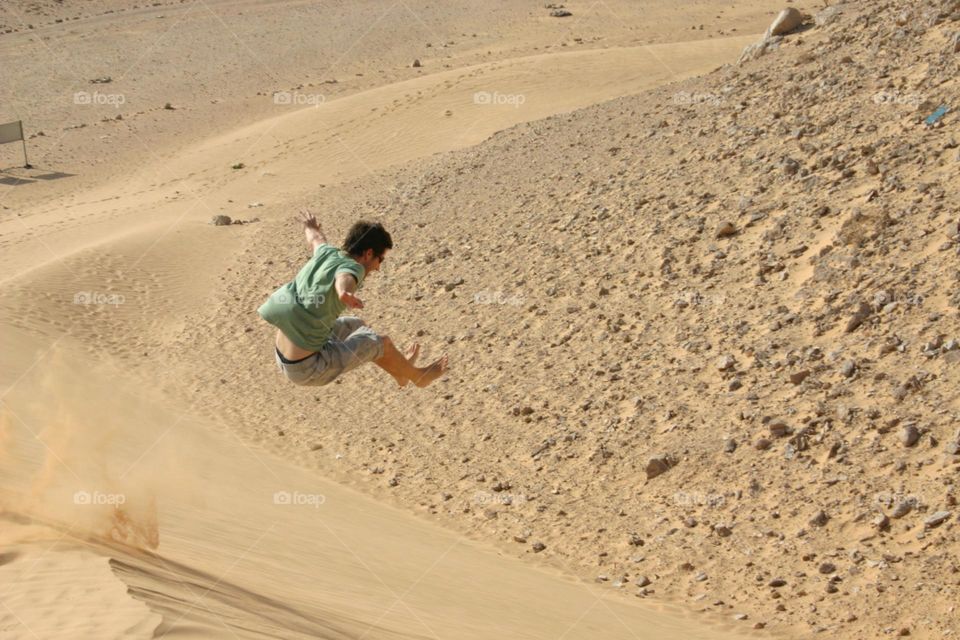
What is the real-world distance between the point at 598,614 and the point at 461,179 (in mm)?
11520

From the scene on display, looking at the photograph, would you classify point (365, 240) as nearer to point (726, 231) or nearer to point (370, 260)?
point (370, 260)

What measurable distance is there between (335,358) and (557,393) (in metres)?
5.82

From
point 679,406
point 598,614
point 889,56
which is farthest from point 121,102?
point 598,614

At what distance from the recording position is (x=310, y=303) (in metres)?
7.57

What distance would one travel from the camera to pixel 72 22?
47.5 metres

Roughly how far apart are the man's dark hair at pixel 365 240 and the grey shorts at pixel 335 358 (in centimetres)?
74

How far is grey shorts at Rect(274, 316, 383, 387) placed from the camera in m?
7.87

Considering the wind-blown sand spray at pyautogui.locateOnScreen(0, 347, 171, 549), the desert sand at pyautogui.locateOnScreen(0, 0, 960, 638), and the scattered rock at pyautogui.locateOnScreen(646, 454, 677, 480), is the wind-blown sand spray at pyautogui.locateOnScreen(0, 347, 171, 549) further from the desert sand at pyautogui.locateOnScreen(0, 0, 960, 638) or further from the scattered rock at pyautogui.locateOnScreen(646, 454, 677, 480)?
the scattered rock at pyautogui.locateOnScreen(646, 454, 677, 480)

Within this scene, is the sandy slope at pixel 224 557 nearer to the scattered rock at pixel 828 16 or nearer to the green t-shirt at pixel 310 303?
the green t-shirt at pixel 310 303

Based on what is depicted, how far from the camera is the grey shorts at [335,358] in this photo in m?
7.87

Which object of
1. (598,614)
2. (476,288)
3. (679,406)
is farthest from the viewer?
(476,288)

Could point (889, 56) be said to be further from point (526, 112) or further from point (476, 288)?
point (526, 112)

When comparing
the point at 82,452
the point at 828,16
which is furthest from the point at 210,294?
the point at 828,16

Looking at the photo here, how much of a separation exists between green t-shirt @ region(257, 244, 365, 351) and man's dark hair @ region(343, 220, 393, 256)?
0.24 feet
